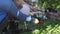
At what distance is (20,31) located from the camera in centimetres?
252

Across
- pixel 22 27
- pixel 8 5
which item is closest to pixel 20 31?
pixel 22 27

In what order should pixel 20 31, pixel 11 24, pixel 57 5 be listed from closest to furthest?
pixel 11 24 < pixel 20 31 < pixel 57 5

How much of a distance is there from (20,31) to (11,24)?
10.3 inches

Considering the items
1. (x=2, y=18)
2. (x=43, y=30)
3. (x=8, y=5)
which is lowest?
(x=43, y=30)

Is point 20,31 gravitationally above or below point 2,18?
below

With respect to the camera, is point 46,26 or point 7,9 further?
point 46,26

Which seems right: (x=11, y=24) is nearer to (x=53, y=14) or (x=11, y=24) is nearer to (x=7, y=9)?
(x=7, y=9)

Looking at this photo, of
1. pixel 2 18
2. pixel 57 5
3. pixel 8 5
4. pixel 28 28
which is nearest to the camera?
pixel 8 5

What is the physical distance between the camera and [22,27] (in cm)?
259

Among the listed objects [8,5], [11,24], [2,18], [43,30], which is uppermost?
[8,5]

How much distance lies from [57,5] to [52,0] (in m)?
0.11

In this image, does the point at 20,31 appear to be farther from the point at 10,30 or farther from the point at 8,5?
the point at 8,5

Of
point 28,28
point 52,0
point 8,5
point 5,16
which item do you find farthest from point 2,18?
point 52,0

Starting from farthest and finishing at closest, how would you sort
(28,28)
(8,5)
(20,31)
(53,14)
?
(53,14) < (28,28) < (20,31) < (8,5)
